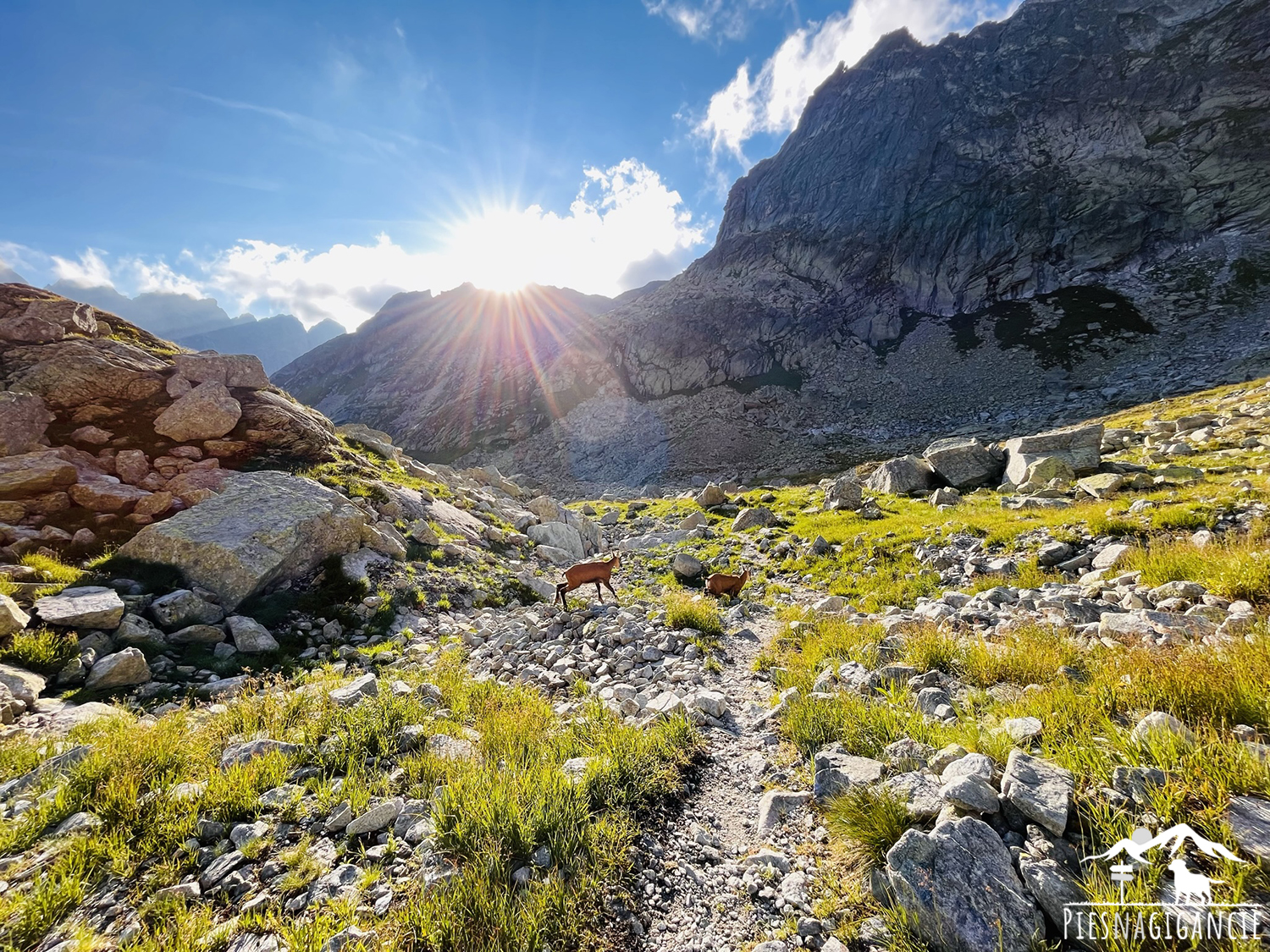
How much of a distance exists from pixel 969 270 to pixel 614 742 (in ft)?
412

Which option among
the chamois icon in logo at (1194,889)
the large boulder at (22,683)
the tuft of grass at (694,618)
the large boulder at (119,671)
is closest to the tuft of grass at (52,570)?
the large boulder at (119,671)

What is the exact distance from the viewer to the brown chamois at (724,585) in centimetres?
1322

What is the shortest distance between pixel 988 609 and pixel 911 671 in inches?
136

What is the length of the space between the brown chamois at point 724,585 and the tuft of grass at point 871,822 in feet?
30.5

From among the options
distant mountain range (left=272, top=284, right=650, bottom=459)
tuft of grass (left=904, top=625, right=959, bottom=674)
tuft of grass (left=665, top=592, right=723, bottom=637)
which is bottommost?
tuft of grass (left=665, top=592, right=723, bottom=637)

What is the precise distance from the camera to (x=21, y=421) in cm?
1195

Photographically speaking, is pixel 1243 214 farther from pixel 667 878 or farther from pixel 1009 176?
pixel 667 878

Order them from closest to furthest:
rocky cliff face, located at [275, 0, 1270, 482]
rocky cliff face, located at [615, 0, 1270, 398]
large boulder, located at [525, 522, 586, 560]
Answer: large boulder, located at [525, 522, 586, 560], rocky cliff face, located at [275, 0, 1270, 482], rocky cliff face, located at [615, 0, 1270, 398]

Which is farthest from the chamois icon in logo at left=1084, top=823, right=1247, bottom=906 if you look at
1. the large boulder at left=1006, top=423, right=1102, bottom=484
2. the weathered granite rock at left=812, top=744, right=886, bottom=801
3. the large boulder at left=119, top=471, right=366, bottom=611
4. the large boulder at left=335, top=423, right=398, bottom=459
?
the large boulder at left=335, top=423, right=398, bottom=459

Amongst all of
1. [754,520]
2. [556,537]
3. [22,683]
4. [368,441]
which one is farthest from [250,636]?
[754,520]

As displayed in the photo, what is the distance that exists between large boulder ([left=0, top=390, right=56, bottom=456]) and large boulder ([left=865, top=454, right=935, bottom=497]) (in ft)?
102

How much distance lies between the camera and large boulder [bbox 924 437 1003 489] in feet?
69.3

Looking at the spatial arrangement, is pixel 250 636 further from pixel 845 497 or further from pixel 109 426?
pixel 845 497

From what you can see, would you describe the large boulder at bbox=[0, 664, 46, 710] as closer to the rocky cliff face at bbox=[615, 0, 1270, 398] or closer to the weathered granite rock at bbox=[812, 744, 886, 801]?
the weathered granite rock at bbox=[812, 744, 886, 801]
